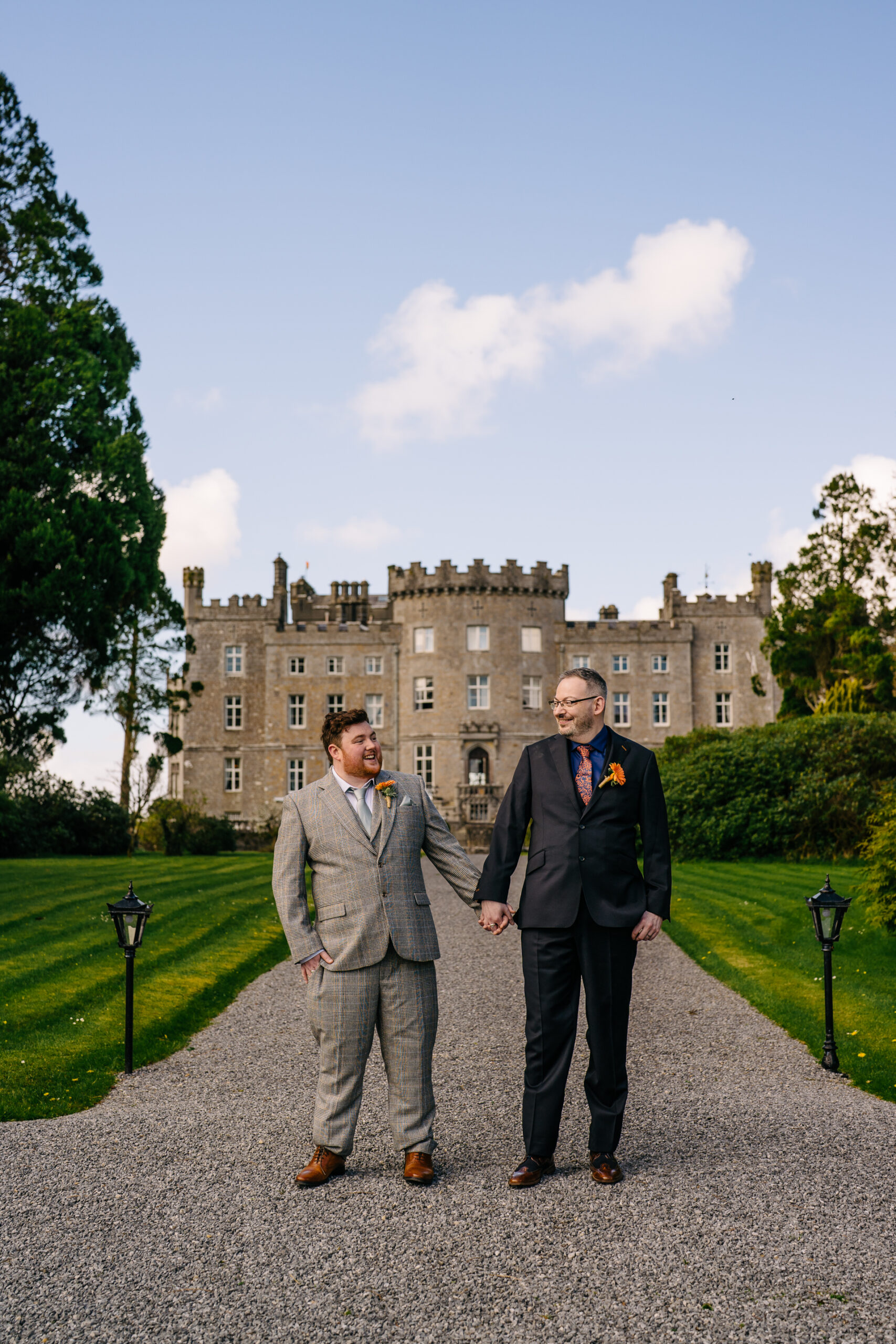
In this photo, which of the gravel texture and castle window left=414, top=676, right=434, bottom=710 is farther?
castle window left=414, top=676, right=434, bottom=710

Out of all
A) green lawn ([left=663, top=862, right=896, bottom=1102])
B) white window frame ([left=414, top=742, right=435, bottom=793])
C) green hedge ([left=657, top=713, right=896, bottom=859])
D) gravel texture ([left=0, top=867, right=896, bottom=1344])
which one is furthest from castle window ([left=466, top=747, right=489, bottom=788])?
gravel texture ([left=0, top=867, right=896, bottom=1344])

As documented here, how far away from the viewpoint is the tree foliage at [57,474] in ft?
62.2

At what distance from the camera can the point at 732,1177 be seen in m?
4.53

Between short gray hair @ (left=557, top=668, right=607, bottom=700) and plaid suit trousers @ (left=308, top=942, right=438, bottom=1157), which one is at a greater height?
short gray hair @ (left=557, top=668, right=607, bottom=700)

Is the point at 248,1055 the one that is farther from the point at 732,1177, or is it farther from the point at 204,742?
the point at 204,742

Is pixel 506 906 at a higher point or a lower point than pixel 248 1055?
higher

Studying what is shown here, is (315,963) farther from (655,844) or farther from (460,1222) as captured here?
(655,844)

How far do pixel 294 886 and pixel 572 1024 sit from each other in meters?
1.25

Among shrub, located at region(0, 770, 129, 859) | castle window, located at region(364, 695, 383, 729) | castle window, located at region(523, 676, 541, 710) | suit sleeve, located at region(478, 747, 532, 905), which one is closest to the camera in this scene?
suit sleeve, located at region(478, 747, 532, 905)

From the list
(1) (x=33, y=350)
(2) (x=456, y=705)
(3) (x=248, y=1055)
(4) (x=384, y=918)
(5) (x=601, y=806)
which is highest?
(1) (x=33, y=350)

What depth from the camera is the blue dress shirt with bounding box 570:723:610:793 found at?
4.78 m

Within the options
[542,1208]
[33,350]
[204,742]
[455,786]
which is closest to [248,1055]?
[542,1208]

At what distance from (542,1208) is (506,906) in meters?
1.11

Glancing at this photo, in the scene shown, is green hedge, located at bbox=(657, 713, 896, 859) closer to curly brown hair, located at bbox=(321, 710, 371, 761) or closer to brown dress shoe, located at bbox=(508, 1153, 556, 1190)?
brown dress shoe, located at bbox=(508, 1153, 556, 1190)
